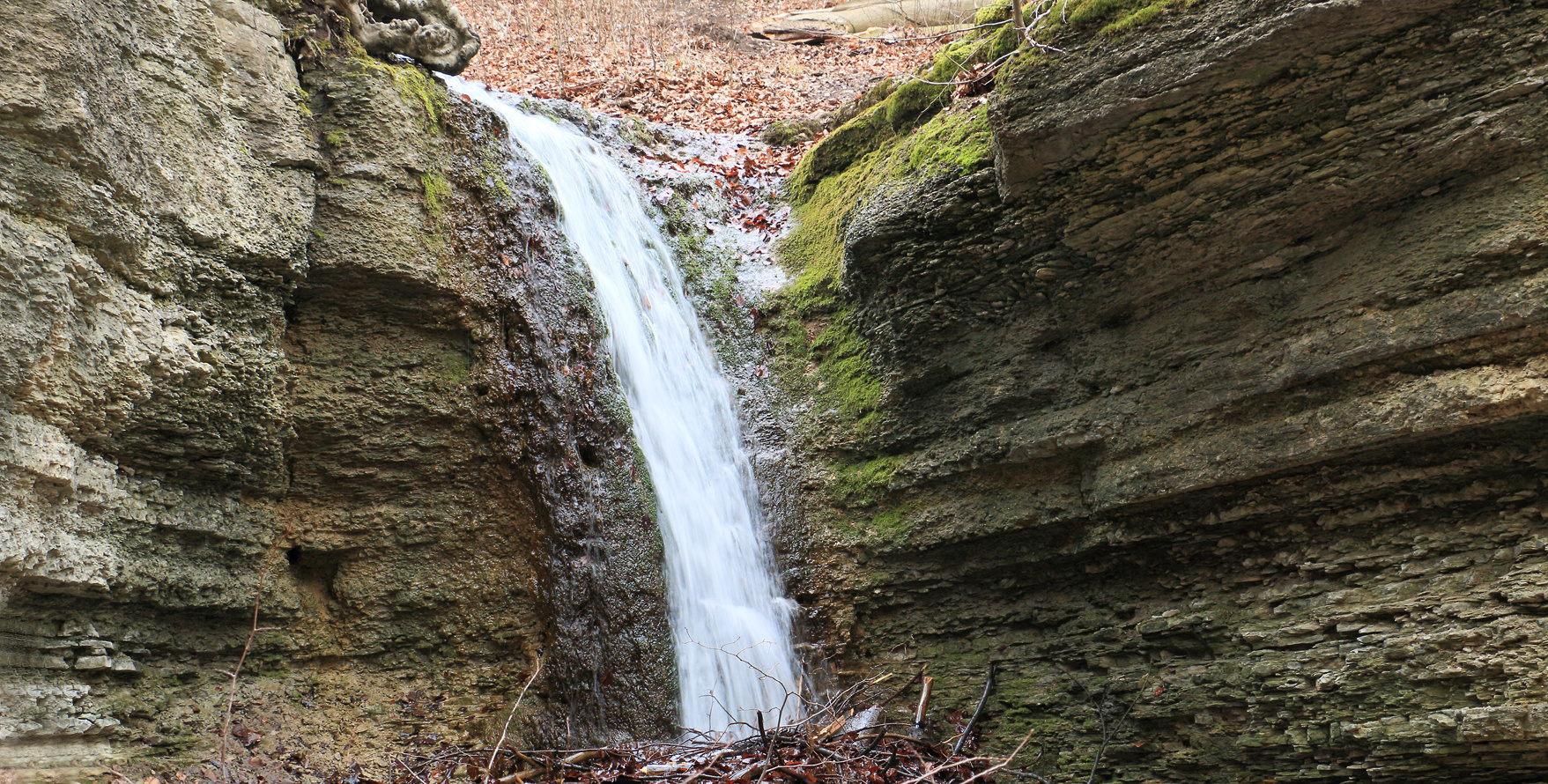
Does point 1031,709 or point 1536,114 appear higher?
point 1536,114

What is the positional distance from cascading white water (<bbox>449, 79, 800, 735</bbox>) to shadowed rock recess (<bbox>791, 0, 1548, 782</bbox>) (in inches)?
27.0

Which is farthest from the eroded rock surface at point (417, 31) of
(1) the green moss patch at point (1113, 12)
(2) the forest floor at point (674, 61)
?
(1) the green moss patch at point (1113, 12)

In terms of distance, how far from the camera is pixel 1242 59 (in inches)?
147

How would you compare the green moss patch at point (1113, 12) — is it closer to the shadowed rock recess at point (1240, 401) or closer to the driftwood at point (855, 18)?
the shadowed rock recess at point (1240, 401)

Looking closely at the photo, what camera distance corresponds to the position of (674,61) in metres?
12.6

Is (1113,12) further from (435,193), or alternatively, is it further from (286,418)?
(286,418)

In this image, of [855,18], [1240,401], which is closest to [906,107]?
[1240,401]

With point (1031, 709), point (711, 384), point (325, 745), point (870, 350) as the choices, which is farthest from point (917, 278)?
point (325, 745)

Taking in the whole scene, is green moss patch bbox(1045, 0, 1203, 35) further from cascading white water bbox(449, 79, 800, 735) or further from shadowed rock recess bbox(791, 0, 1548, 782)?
cascading white water bbox(449, 79, 800, 735)

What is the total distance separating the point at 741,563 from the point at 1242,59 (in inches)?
162

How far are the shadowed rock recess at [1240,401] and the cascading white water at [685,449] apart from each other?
2.25ft

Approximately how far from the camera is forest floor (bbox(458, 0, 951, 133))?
10.5 meters

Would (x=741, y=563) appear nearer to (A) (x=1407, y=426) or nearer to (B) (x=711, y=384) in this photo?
(B) (x=711, y=384)

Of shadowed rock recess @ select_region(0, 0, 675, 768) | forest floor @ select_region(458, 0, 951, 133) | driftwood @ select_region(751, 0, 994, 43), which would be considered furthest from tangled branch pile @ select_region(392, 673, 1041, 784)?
driftwood @ select_region(751, 0, 994, 43)
